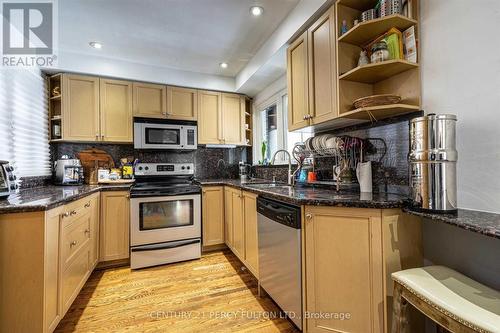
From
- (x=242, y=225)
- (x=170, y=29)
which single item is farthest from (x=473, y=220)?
(x=170, y=29)

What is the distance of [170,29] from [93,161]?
197cm

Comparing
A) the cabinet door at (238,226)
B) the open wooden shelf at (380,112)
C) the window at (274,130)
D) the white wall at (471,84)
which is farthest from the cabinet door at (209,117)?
the white wall at (471,84)

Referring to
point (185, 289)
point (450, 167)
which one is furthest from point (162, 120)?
point (450, 167)

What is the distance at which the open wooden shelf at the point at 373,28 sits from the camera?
4.47ft

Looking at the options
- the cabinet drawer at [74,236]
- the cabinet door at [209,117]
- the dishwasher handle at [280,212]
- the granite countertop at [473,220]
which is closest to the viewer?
the granite countertop at [473,220]

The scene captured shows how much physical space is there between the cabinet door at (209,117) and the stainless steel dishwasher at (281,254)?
5.80 feet

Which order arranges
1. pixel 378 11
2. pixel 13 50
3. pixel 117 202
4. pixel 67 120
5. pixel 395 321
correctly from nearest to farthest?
pixel 395 321 → pixel 378 11 → pixel 13 50 → pixel 117 202 → pixel 67 120

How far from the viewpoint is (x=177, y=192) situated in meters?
2.67

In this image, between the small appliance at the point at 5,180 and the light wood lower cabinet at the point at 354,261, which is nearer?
the light wood lower cabinet at the point at 354,261

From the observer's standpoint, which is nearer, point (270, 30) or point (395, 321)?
point (395, 321)

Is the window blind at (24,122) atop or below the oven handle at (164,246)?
atop

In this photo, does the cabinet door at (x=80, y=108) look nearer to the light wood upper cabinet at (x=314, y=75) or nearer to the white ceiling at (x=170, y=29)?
the white ceiling at (x=170, y=29)

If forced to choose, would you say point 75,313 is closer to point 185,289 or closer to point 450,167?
point 185,289

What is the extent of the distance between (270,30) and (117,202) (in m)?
2.50
